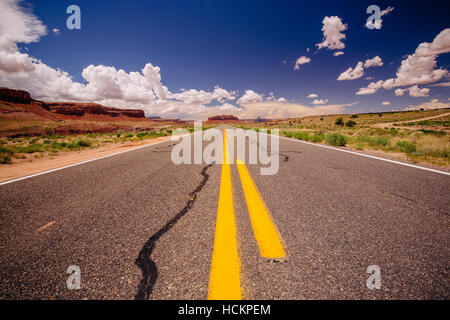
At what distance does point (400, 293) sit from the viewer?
103 cm

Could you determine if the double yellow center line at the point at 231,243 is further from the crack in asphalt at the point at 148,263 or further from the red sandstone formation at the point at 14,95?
the red sandstone formation at the point at 14,95

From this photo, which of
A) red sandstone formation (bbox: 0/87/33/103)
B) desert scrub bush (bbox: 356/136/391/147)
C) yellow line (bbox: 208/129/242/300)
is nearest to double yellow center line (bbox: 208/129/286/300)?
yellow line (bbox: 208/129/242/300)

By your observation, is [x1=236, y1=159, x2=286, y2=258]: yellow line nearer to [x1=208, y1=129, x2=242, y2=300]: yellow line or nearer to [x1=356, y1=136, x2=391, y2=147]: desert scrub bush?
[x1=208, y1=129, x2=242, y2=300]: yellow line

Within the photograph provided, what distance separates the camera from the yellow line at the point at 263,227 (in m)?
1.36

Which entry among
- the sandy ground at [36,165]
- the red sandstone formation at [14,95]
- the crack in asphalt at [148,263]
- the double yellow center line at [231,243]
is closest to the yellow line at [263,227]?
the double yellow center line at [231,243]

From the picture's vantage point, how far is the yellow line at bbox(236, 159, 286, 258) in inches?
53.6

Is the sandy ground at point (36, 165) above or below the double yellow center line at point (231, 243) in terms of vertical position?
above

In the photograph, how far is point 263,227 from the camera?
1.66 m

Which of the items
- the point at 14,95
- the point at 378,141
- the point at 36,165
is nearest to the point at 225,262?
the point at 36,165

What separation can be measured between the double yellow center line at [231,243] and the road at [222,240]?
13 millimetres

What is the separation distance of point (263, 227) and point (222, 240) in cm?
42

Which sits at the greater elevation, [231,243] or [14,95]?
[14,95]

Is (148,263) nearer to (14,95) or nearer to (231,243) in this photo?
(231,243)
